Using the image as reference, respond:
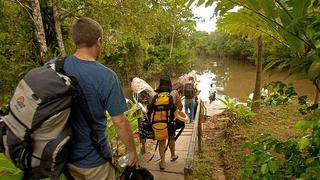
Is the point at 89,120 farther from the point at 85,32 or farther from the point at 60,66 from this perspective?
the point at 85,32

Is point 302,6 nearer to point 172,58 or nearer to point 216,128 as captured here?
point 216,128

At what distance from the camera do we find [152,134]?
4477mm

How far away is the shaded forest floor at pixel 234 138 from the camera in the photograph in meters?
5.13

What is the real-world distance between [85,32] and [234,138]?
5.38 m

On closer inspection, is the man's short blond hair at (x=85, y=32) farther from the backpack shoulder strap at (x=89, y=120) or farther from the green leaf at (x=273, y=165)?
the green leaf at (x=273, y=165)

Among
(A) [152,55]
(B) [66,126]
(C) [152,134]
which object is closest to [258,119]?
(C) [152,134]

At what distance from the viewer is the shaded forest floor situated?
16.8 ft

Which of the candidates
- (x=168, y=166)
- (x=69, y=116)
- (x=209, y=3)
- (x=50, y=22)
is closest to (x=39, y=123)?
(x=69, y=116)

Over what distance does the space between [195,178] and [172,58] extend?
26.2 m

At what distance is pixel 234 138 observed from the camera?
6695mm

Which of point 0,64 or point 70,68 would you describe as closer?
point 70,68

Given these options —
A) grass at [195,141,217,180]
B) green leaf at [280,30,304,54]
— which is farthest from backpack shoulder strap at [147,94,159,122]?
green leaf at [280,30,304,54]

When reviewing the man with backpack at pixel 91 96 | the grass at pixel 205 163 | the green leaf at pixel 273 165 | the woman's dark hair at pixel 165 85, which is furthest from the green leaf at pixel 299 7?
the grass at pixel 205 163

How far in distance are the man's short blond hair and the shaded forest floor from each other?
300 cm
